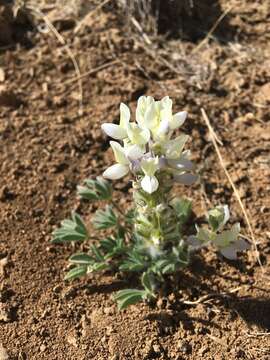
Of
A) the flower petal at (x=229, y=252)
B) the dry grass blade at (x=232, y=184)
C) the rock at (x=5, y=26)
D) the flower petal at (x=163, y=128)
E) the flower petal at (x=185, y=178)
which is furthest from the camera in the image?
the rock at (x=5, y=26)

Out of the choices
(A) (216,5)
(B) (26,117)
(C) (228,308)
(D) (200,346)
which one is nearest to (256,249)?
(C) (228,308)

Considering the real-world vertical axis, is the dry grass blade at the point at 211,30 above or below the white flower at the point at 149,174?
below

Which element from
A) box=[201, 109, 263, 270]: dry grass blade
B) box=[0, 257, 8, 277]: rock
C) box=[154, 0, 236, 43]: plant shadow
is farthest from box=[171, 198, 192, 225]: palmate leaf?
box=[154, 0, 236, 43]: plant shadow

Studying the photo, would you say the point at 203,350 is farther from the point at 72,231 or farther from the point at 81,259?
the point at 72,231

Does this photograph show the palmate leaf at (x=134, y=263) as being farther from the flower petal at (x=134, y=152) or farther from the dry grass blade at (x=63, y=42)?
the dry grass blade at (x=63, y=42)

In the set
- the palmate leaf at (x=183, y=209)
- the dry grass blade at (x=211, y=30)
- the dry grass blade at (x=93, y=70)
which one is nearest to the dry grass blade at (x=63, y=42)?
the dry grass blade at (x=93, y=70)

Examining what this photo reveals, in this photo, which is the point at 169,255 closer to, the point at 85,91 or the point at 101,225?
the point at 101,225
